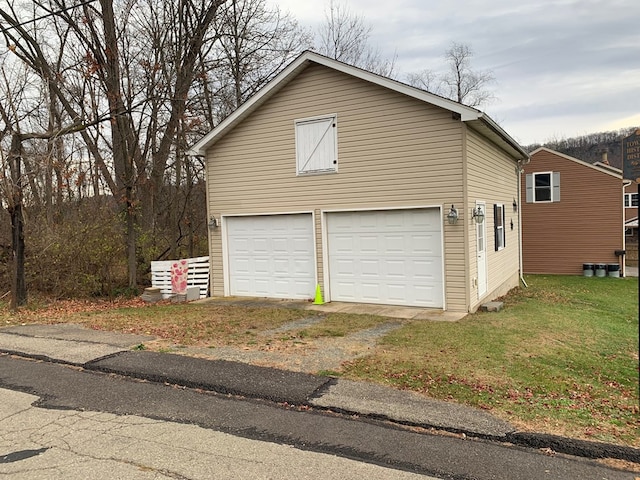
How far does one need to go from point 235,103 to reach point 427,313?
1193 cm

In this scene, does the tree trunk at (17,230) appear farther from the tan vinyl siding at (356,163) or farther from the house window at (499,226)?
the house window at (499,226)

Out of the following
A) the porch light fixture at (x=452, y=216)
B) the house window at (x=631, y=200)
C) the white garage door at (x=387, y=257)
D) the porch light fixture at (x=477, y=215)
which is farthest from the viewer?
the house window at (x=631, y=200)

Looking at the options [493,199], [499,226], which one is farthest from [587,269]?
[493,199]

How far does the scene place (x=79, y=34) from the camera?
14.5 metres

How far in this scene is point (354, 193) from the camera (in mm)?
11328

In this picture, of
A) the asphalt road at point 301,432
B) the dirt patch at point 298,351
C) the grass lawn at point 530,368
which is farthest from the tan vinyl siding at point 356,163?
the asphalt road at point 301,432

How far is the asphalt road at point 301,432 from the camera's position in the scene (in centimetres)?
371

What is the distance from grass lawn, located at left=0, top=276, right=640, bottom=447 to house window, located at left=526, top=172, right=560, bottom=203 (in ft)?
34.3

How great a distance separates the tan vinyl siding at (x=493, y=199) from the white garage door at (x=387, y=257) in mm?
824

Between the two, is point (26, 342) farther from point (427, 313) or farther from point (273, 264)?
point (427, 313)

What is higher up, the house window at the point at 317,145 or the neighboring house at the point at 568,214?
the house window at the point at 317,145

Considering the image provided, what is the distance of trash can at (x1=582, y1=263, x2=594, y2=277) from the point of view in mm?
22278

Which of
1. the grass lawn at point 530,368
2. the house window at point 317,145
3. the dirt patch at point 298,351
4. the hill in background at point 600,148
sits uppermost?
the hill in background at point 600,148

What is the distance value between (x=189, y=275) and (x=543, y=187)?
1724 centimetres
